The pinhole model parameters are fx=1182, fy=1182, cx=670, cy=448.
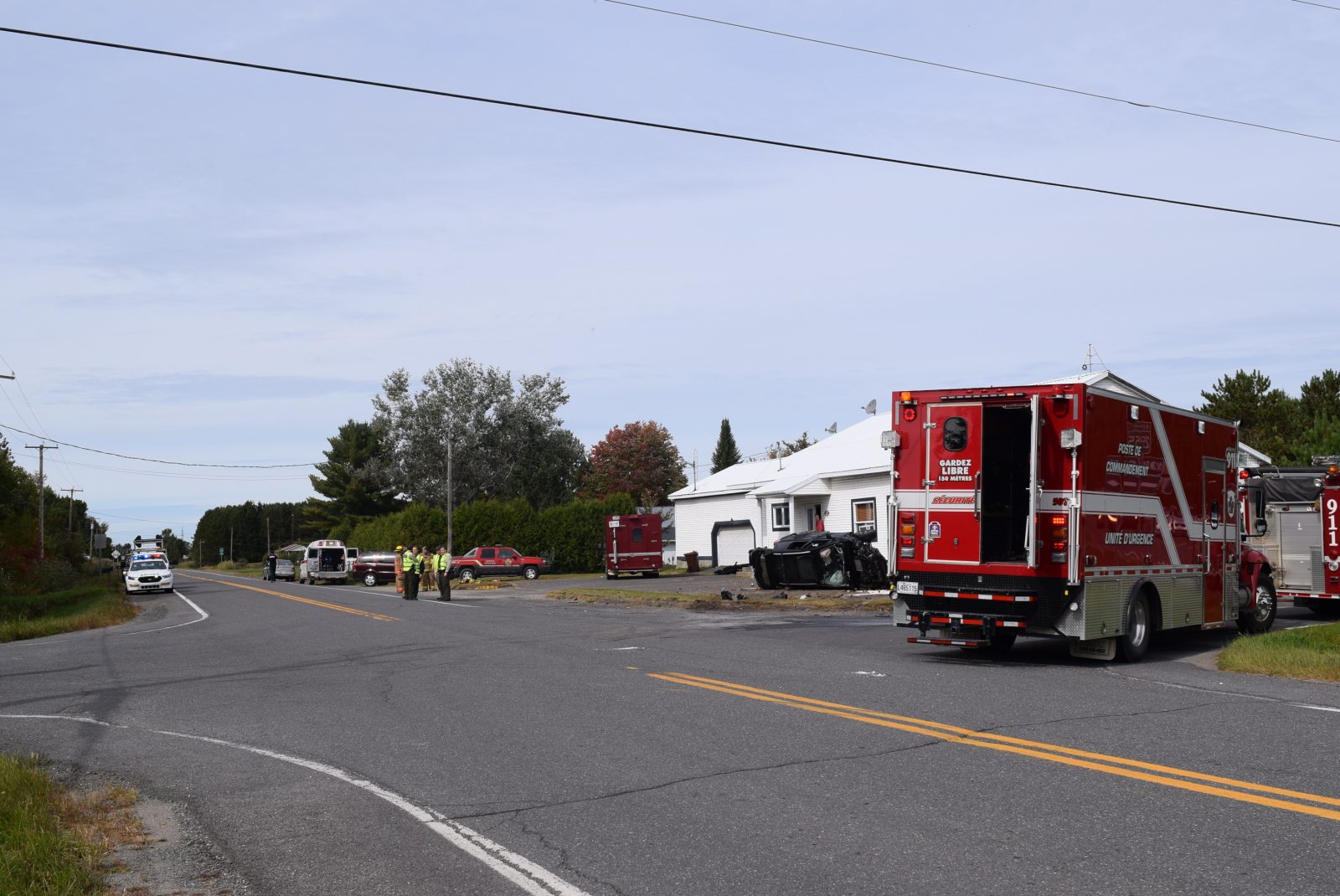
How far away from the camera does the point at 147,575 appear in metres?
Result: 51.1

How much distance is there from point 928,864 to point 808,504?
1499 inches

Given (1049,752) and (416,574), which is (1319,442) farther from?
(1049,752)

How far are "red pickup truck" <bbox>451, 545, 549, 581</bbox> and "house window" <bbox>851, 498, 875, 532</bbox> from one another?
16.9 meters

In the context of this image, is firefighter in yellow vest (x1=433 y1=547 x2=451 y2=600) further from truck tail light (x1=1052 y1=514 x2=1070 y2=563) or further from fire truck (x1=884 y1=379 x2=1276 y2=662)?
truck tail light (x1=1052 y1=514 x2=1070 y2=563)

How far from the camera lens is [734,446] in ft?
403

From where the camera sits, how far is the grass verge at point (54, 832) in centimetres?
585

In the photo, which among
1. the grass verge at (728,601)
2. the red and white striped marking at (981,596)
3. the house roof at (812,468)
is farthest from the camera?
the house roof at (812,468)

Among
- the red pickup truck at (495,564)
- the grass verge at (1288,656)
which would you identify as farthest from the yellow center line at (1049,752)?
the red pickup truck at (495,564)

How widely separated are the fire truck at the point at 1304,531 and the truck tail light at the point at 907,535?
28.6 ft

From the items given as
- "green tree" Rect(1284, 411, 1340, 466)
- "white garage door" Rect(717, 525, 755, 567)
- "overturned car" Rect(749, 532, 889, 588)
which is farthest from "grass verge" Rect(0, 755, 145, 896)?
"white garage door" Rect(717, 525, 755, 567)

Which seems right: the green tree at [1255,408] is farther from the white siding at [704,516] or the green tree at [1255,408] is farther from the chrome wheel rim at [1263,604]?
the chrome wheel rim at [1263,604]

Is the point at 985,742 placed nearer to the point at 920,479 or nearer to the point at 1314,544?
the point at 920,479

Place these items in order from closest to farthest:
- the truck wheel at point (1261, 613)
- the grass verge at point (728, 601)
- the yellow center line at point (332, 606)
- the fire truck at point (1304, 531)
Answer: the truck wheel at point (1261, 613)
the fire truck at point (1304, 531)
the grass verge at point (728, 601)
the yellow center line at point (332, 606)

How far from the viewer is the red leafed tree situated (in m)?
92.1
